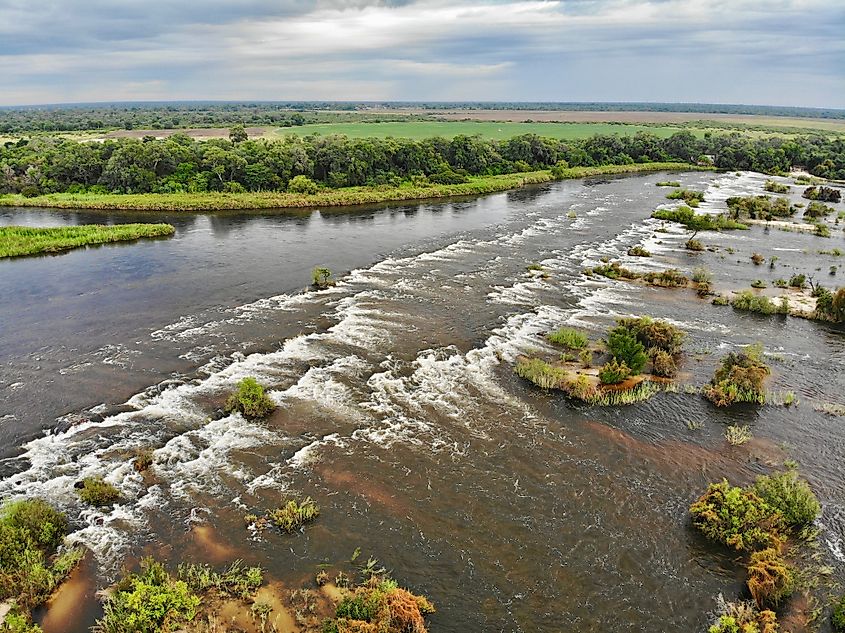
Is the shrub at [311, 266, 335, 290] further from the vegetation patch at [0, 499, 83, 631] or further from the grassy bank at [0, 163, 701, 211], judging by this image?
the grassy bank at [0, 163, 701, 211]

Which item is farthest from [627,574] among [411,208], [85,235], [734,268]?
[411,208]

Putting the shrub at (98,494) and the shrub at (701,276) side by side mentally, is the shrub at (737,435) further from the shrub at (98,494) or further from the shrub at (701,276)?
the shrub at (98,494)

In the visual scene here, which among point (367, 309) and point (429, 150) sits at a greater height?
point (429, 150)

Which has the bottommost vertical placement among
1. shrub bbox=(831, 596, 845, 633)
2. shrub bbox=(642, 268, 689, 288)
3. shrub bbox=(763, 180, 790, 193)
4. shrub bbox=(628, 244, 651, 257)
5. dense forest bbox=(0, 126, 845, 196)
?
shrub bbox=(831, 596, 845, 633)

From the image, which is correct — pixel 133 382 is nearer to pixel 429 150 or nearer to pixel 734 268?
pixel 734 268

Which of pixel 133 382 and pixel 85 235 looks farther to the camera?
pixel 85 235

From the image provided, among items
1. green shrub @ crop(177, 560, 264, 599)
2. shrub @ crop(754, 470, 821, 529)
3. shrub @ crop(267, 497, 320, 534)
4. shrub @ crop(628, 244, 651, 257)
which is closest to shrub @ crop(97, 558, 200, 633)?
green shrub @ crop(177, 560, 264, 599)
